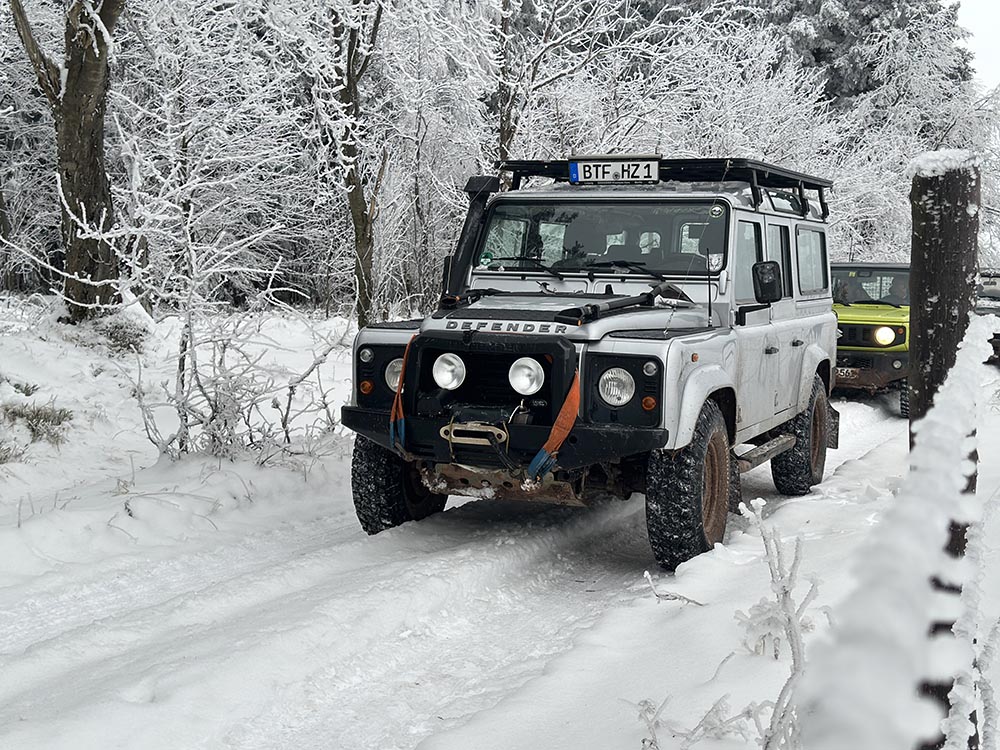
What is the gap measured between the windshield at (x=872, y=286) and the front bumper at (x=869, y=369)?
0.92 m

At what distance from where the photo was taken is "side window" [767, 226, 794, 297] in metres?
6.71

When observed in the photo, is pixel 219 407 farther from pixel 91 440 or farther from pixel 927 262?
pixel 927 262

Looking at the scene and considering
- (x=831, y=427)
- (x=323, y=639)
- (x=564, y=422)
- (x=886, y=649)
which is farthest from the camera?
(x=831, y=427)

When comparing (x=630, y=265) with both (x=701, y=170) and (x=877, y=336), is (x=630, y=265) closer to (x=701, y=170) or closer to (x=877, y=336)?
(x=701, y=170)

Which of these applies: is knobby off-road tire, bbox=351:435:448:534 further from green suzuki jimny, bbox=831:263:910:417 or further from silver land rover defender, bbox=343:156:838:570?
green suzuki jimny, bbox=831:263:910:417

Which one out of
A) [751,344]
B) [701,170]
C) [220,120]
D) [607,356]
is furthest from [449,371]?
[220,120]

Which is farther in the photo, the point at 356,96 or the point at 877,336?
the point at 356,96

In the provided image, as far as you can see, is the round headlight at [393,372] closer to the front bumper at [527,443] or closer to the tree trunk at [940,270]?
the front bumper at [527,443]

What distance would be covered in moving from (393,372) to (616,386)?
123 centimetres

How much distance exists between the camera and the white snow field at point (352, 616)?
3.34 metres

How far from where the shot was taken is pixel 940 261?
103 inches

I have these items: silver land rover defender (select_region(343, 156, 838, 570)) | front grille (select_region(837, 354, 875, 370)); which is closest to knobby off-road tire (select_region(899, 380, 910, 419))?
front grille (select_region(837, 354, 875, 370))

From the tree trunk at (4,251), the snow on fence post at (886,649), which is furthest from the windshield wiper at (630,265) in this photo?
the tree trunk at (4,251)

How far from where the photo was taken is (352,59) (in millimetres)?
12430
